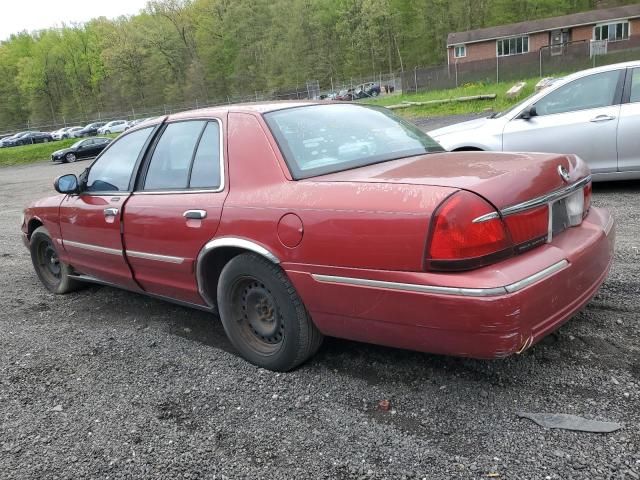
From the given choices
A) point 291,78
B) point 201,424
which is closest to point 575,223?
point 201,424

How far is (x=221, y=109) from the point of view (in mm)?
3645

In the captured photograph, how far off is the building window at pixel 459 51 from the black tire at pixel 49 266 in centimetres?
5041

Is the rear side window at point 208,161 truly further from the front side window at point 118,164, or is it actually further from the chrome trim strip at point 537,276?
the chrome trim strip at point 537,276

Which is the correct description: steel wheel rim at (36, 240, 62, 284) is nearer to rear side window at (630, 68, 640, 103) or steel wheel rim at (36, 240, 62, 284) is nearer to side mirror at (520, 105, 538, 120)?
side mirror at (520, 105, 538, 120)

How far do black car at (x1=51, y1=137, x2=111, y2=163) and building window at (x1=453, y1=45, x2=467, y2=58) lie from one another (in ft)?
108

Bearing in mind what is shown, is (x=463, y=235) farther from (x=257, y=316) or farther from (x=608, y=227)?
(x=257, y=316)

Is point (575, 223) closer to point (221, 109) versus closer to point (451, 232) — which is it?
point (451, 232)

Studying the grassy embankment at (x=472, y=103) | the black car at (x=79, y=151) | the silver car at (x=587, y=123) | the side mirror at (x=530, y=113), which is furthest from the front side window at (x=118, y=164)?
the black car at (x=79, y=151)

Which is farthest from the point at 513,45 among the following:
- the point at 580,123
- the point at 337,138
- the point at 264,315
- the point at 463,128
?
the point at 264,315

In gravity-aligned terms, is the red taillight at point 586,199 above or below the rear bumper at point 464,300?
above

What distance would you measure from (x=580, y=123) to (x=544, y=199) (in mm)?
4383

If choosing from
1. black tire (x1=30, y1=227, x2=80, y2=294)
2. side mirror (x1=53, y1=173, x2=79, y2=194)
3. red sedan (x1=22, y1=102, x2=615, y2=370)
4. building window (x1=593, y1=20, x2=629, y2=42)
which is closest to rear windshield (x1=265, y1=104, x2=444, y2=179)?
red sedan (x1=22, y1=102, x2=615, y2=370)

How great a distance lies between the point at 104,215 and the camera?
4.16m

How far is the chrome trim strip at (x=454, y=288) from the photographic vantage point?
2.36 m
